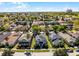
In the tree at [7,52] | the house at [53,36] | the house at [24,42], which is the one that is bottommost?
the tree at [7,52]

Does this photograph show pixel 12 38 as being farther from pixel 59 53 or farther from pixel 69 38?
pixel 69 38

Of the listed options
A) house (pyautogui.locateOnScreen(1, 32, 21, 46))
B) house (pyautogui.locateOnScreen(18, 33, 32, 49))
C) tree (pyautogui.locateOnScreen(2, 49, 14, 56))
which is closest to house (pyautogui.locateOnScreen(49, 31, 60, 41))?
house (pyautogui.locateOnScreen(18, 33, 32, 49))

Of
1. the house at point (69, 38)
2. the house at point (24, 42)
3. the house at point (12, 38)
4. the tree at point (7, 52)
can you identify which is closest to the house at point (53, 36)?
the house at point (69, 38)

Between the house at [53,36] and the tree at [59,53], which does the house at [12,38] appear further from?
the tree at [59,53]

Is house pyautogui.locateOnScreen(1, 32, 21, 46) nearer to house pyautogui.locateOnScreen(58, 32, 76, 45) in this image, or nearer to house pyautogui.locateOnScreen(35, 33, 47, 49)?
house pyautogui.locateOnScreen(35, 33, 47, 49)

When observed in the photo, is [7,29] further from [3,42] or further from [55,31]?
[55,31]

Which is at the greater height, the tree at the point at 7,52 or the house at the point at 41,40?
the house at the point at 41,40

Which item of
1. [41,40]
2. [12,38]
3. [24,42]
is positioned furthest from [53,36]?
[12,38]

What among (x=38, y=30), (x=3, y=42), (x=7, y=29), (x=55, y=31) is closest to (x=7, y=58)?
(x=3, y=42)

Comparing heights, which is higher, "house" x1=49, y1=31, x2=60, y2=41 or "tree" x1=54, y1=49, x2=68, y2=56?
"house" x1=49, y1=31, x2=60, y2=41

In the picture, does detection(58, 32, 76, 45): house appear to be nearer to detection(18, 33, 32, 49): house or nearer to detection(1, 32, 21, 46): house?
detection(18, 33, 32, 49): house

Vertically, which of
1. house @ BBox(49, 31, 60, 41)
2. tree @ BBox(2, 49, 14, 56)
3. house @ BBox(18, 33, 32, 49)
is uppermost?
house @ BBox(49, 31, 60, 41)

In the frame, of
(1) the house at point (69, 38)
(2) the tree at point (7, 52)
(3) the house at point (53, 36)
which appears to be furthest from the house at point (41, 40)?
(2) the tree at point (7, 52)
